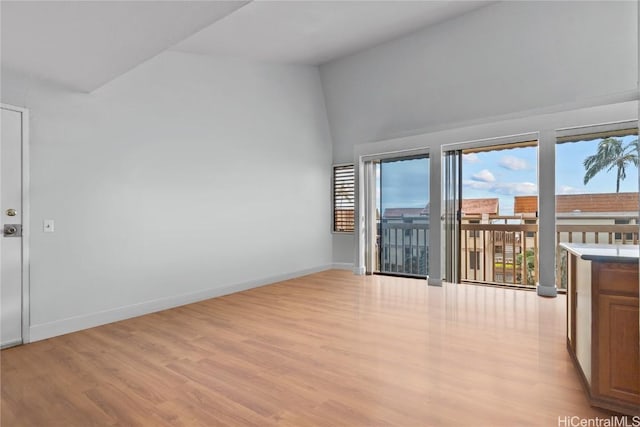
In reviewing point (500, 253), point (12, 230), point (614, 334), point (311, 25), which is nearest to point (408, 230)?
point (500, 253)

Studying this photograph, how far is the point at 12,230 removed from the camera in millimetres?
3156

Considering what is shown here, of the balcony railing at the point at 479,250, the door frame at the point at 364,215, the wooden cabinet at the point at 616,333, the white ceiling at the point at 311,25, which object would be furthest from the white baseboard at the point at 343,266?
the wooden cabinet at the point at 616,333

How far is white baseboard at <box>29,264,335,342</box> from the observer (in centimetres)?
335

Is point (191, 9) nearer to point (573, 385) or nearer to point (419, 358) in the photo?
point (419, 358)

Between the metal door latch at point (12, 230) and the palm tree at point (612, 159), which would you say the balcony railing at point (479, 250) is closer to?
the palm tree at point (612, 159)

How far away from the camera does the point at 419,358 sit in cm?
282

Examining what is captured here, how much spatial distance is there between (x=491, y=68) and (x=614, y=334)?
3.70 metres

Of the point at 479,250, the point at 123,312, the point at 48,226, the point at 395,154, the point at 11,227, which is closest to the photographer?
the point at 11,227

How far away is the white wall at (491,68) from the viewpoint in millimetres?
3920

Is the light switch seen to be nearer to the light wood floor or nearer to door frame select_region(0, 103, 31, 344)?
door frame select_region(0, 103, 31, 344)

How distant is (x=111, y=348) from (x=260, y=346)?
128cm

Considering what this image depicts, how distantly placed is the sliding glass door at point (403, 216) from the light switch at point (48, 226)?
470cm

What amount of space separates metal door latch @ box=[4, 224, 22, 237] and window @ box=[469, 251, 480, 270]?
621 cm

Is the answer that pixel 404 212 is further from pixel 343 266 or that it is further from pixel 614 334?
pixel 614 334
